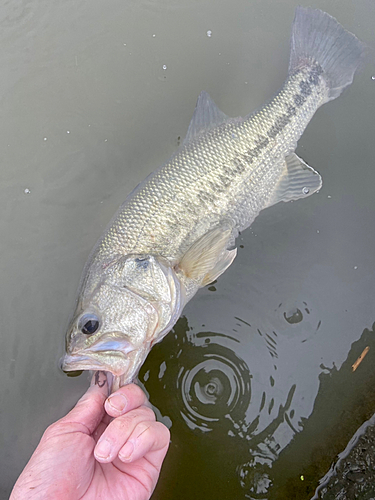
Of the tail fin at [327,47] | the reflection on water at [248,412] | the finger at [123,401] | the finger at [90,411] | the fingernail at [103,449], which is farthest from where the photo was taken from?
the tail fin at [327,47]

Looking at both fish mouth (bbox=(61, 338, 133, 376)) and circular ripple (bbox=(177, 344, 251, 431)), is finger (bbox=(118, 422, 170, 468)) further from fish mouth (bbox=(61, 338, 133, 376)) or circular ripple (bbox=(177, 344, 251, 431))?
circular ripple (bbox=(177, 344, 251, 431))

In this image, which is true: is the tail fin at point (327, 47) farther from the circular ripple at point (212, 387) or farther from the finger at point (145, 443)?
the finger at point (145, 443)

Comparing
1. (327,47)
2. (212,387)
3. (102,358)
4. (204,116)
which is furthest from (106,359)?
(327,47)

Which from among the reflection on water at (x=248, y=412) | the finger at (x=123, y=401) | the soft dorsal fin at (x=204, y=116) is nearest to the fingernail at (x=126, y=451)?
the finger at (x=123, y=401)

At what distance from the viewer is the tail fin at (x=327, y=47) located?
2.74m

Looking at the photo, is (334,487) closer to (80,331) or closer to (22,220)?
(80,331)

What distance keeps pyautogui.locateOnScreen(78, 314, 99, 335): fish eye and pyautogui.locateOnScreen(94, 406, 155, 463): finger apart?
0.51m

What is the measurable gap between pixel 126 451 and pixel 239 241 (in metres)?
1.79

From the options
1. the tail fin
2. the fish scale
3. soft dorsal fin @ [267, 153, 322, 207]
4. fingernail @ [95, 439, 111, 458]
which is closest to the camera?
fingernail @ [95, 439, 111, 458]

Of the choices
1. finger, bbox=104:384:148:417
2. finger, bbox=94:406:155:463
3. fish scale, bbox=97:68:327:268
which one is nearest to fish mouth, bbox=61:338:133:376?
finger, bbox=104:384:148:417

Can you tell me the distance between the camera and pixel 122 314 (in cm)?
201

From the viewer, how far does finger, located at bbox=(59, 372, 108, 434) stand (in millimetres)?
1792

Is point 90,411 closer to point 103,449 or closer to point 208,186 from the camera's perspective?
point 103,449

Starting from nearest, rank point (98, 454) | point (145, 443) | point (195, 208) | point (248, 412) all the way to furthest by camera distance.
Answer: point (98, 454)
point (145, 443)
point (195, 208)
point (248, 412)
